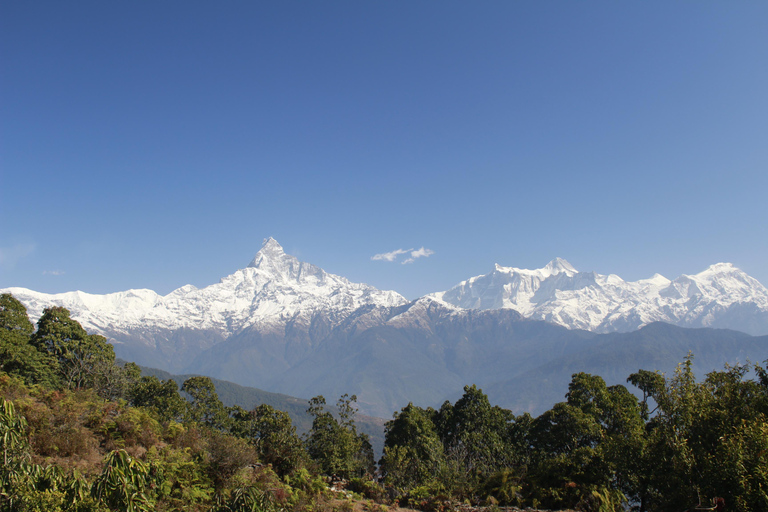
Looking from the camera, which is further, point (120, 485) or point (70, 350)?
point (70, 350)

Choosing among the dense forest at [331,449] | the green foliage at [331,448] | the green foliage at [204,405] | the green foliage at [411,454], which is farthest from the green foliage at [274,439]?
the green foliage at [411,454]

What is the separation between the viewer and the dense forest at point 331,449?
11.8 m

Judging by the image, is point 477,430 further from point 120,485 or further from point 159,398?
point 120,485

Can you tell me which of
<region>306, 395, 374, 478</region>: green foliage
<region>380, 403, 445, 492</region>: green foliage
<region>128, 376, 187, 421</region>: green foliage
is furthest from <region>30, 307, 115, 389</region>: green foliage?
<region>380, 403, 445, 492</region>: green foliage

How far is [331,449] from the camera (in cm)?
4634

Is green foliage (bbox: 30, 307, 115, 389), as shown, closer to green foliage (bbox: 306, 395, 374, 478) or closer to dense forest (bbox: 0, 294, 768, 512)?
dense forest (bbox: 0, 294, 768, 512)

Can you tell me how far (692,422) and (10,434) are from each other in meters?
25.8

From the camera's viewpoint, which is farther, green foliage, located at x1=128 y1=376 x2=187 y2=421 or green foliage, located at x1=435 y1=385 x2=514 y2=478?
green foliage, located at x1=128 y1=376 x2=187 y2=421

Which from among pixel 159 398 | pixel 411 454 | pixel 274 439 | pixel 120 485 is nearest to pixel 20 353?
pixel 159 398

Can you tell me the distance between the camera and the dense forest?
11758mm

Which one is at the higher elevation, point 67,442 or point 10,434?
point 10,434

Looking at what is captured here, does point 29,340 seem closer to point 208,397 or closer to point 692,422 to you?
point 208,397

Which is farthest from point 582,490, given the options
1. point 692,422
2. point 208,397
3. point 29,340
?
point 29,340

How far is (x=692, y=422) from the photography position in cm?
1864
